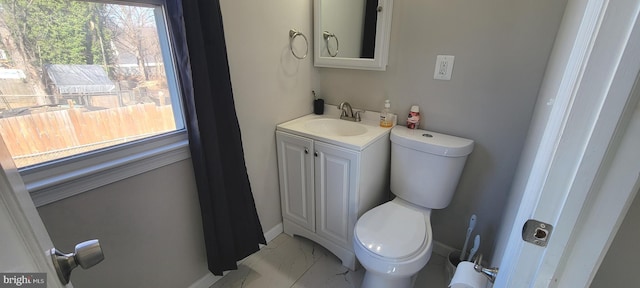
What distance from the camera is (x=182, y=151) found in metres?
1.18

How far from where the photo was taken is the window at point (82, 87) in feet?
2.60

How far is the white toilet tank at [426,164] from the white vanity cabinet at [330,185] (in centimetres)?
11

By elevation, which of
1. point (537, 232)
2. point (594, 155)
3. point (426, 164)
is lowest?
point (426, 164)

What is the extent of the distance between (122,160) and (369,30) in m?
1.42

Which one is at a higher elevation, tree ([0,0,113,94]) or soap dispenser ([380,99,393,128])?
tree ([0,0,113,94])

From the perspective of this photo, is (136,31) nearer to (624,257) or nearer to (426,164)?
(426,164)

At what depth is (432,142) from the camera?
4.33ft

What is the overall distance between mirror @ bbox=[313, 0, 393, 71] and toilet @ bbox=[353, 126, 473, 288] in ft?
1.57

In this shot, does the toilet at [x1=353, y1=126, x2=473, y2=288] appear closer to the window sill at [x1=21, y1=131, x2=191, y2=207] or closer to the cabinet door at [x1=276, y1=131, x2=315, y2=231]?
the cabinet door at [x1=276, y1=131, x2=315, y2=231]

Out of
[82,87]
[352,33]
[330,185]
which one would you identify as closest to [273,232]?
[330,185]

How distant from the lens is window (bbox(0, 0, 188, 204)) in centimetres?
79

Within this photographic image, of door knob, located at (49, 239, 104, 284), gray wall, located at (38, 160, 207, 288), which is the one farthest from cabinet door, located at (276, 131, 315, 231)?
door knob, located at (49, 239, 104, 284)

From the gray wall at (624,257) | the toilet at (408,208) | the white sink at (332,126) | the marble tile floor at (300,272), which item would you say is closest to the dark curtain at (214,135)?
the marble tile floor at (300,272)

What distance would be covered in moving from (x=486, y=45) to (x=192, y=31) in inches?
52.9
